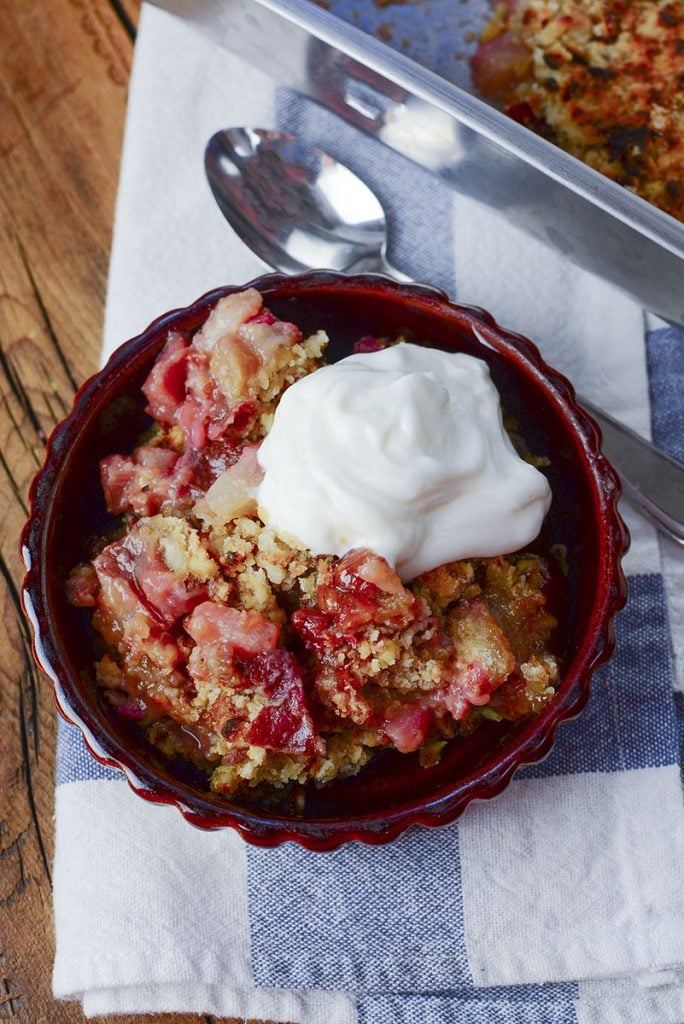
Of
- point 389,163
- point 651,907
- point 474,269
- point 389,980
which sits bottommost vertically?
point 389,980

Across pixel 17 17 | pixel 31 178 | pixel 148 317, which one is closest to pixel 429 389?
pixel 148 317

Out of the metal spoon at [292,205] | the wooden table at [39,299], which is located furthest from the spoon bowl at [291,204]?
the wooden table at [39,299]

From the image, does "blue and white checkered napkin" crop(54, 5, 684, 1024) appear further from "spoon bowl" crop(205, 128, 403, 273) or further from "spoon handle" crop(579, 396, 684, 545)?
"spoon bowl" crop(205, 128, 403, 273)

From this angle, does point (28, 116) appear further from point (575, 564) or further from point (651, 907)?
point (651, 907)

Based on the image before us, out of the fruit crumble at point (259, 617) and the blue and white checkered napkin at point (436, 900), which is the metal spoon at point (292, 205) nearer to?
the fruit crumble at point (259, 617)

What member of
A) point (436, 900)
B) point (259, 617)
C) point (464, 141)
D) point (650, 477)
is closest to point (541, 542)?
point (650, 477)

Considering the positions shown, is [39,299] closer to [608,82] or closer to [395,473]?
[395,473]

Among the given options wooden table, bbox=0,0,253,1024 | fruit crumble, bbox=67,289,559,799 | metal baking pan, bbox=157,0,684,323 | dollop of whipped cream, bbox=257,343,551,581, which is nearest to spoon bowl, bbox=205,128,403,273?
metal baking pan, bbox=157,0,684,323
